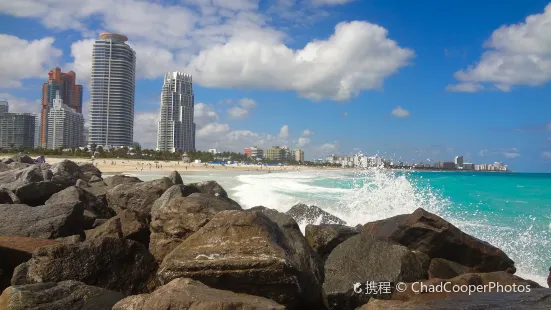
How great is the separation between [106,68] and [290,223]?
13086cm

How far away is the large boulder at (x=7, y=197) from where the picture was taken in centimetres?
985

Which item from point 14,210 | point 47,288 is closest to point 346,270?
point 47,288

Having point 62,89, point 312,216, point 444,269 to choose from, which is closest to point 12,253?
point 444,269

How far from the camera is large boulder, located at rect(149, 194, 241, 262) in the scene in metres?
6.27

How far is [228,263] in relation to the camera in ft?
14.6

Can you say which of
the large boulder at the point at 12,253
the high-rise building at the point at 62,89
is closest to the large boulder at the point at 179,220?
the large boulder at the point at 12,253

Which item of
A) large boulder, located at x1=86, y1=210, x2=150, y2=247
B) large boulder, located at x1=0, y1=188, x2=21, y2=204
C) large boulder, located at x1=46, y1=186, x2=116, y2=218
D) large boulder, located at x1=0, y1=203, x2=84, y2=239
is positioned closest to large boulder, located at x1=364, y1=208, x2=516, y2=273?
large boulder, located at x1=86, y1=210, x2=150, y2=247

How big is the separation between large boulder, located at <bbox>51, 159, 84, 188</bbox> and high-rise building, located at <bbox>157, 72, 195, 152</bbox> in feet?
423

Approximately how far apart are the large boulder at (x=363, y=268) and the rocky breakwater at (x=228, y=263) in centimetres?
1

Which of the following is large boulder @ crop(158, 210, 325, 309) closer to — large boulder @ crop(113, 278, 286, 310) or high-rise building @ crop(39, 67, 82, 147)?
large boulder @ crop(113, 278, 286, 310)

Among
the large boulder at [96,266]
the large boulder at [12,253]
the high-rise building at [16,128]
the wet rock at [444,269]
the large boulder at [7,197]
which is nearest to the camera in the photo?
the large boulder at [96,266]

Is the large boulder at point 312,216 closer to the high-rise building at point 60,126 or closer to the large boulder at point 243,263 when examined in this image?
the large boulder at point 243,263

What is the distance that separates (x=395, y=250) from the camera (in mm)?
5930

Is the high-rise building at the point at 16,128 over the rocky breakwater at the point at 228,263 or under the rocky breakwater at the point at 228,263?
over
